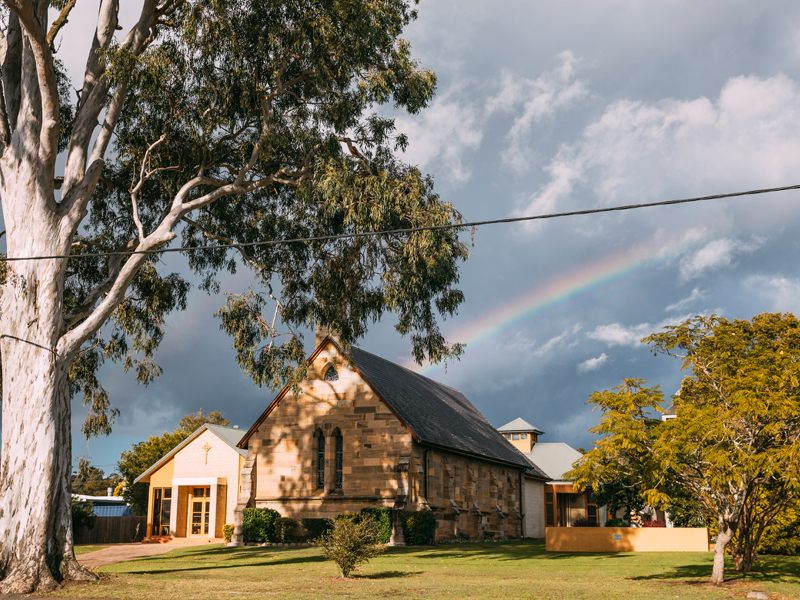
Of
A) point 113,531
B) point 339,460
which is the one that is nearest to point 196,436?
point 113,531

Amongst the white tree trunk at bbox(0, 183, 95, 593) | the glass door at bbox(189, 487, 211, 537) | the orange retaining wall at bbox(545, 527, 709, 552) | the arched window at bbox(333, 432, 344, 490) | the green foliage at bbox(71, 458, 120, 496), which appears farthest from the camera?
the green foliage at bbox(71, 458, 120, 496)

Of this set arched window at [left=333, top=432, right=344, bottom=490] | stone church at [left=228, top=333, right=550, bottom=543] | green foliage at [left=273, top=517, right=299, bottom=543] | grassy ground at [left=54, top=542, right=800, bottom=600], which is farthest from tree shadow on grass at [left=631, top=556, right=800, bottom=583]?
green foliage at [left=273, top=517, right=299, bottom=543]

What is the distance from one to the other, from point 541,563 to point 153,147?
57.4 feet

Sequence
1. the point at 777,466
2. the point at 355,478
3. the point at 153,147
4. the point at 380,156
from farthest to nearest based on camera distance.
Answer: the point at 355,478 → the point at 380,156 → the point at 153,147 → the point at 777,466

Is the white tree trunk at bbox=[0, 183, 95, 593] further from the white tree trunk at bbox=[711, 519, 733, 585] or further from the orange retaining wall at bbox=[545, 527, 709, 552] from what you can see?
the orange retaining wall at bbox=[545, 527, 709, 552]

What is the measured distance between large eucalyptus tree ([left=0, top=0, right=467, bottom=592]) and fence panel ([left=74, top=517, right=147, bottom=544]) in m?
20.5

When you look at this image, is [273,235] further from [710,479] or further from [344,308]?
[710,479]

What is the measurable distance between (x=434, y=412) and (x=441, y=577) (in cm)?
2002


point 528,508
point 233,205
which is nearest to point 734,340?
point 233,205

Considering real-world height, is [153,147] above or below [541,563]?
above

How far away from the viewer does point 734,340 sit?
18078 millimetres

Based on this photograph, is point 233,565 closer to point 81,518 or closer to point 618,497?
point 81,518

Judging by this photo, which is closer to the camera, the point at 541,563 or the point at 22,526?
the point at 22,526

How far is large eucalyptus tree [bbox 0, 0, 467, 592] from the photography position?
16469 mm
